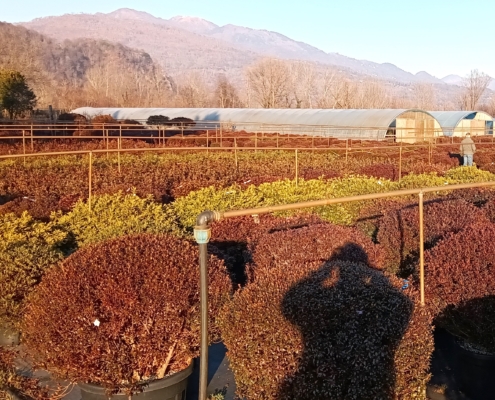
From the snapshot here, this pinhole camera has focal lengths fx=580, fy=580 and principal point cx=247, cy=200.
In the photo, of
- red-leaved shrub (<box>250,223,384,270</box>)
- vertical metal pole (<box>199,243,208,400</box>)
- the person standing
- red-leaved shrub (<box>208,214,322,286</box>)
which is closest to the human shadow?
vertical metal pole (<box>199,243,208,400</box>)

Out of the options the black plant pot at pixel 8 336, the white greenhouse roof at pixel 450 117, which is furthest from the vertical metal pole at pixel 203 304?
the white greenhouse roof at pixel 450 117

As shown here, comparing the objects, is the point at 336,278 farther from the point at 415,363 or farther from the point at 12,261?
the point at 12,261

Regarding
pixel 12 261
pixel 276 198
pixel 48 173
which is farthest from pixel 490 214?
pixel 48 173

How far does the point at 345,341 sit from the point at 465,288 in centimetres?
170

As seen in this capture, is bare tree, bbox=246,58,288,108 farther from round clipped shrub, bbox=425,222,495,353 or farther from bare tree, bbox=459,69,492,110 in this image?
round clipped shrub, bbox=425,222,495,353

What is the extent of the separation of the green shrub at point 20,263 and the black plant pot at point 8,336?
0.23 meters

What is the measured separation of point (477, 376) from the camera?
425 cm

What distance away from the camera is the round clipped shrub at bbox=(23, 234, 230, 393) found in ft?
11.1

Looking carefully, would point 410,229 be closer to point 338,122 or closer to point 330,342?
point 330,342

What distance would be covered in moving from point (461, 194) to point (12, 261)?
21.3ft

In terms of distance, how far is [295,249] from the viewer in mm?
4914

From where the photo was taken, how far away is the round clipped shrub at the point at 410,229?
5.88m

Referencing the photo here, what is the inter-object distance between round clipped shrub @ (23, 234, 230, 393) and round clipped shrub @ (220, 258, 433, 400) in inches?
19.2

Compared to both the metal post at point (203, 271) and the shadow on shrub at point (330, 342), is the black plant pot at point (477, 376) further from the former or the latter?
the metal post at point (203, 271)
